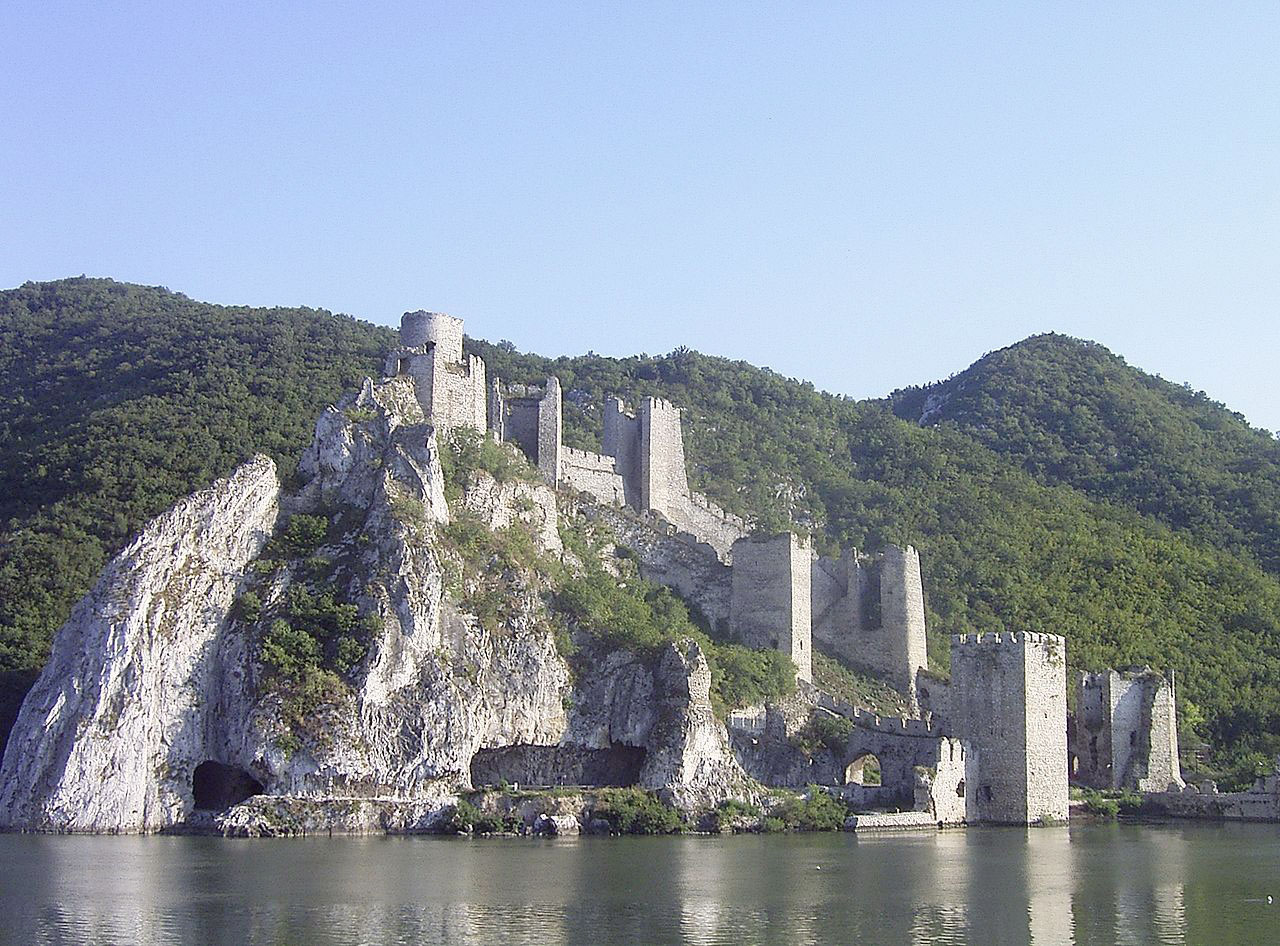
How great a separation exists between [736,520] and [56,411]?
94.7 ft

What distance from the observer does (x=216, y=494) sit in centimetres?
5294

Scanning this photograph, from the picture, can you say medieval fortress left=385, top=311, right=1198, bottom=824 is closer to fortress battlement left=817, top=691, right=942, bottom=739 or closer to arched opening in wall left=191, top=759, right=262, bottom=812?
fortress battlement left=817, top=691, right=942, bottom=739

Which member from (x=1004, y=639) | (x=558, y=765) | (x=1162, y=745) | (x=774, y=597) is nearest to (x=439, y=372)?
(x=774, y=597)

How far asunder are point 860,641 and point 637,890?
30.2 metres

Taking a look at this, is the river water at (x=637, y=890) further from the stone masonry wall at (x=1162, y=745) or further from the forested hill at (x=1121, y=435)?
the forested hill at (x=1121, y=435)

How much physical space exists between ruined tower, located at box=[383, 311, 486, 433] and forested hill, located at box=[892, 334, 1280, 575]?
3764 cm

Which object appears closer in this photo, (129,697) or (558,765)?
(129,697)

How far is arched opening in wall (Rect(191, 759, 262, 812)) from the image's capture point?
51.4 meters

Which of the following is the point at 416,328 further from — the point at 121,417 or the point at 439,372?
the point at 121,417

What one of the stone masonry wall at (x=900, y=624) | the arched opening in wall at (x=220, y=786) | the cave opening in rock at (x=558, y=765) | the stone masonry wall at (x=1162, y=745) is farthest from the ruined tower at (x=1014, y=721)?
the arched opening in wall at (x=220, y=786)

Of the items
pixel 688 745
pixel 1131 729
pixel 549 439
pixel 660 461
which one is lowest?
pixel 688 745

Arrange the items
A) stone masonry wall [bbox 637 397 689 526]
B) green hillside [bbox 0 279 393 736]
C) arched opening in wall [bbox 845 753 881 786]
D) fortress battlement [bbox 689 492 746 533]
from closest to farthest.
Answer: arched opening in wall [bbox 845 753 881 786] < green hillside [bbox 0 279 393 736] < stone masonry wall [bbox 637 397 689 526] < fortress battlement [bbox 689 492 746 533]

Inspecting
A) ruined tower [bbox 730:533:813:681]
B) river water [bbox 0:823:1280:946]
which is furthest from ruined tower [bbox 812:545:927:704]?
river water [bbox 0:823:1280:946]

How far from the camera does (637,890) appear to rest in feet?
113
